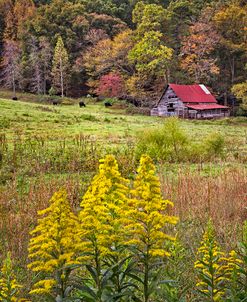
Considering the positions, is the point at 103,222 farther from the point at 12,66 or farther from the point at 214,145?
the point at 12,66

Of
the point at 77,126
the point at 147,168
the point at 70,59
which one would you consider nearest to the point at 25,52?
the point at 70,59

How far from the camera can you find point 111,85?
49.4 m

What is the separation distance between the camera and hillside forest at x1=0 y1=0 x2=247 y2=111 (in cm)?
4862

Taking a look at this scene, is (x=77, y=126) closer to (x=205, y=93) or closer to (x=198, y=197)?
(x=198, y=197)

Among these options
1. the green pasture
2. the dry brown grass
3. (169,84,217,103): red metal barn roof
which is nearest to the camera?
the dry brown grass

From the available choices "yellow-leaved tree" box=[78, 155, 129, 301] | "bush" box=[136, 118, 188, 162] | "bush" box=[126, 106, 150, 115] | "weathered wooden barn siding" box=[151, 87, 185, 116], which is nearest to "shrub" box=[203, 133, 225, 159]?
"bush" box=[136, 118, 188, 162]

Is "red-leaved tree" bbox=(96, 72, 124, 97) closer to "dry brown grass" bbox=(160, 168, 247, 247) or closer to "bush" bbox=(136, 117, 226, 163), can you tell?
"bush" bbox=(136, 117, 226, 163)

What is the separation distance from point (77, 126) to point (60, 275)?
2390 centimetres

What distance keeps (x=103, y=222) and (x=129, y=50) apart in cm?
5055

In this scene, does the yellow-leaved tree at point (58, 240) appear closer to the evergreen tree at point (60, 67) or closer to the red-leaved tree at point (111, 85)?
the red-leaved tree at point (111, 85)

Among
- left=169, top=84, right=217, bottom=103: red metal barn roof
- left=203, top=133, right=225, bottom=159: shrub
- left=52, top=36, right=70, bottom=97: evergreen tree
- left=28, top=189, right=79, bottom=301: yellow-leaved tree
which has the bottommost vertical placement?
left=203, top=133, right=225, bottom=159: shrub

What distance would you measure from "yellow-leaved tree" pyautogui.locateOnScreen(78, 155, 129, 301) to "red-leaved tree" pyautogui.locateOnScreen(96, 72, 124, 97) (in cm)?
4775

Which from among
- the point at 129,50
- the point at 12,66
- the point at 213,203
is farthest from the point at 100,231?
the point at 12,66

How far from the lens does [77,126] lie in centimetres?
2598
